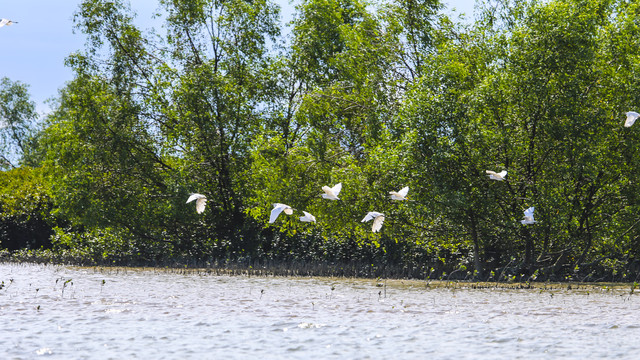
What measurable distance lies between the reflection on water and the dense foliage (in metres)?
6.40

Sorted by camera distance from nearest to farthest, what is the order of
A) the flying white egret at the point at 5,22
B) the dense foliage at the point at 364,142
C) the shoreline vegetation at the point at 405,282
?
the flying white egret at the point at 5,22 < the shoreline vegetation at the point at 405,282 < the dense foliage at the point at 364,142

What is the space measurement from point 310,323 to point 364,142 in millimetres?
20282

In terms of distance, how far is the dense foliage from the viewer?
74.3 ft

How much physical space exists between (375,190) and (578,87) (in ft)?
26.1

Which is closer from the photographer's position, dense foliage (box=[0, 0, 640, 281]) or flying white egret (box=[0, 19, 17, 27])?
flying white egret (box=[0, 19, 17, 27])

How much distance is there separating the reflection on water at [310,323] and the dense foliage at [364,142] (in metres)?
6.40

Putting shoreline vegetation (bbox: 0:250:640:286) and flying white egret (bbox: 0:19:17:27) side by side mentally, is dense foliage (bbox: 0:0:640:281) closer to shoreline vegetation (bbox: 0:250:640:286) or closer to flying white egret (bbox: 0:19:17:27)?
shoreline vegetation (bbox: 0:250:640:286)

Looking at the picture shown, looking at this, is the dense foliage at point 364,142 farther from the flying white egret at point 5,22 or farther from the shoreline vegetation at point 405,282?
the flying white egret at point 5,22

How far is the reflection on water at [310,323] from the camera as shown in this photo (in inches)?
340

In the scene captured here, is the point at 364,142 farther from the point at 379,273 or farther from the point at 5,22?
the point at 5,22

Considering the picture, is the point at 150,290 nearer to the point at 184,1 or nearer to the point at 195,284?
the point at 195,284

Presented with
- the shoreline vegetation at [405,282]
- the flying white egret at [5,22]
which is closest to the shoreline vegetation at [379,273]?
the shoreline vegetation at [405,282]

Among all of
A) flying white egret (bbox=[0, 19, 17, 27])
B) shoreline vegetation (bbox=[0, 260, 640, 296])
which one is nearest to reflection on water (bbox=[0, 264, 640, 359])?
shoreline vegetation (bbox=[0, 260, 640, 296])

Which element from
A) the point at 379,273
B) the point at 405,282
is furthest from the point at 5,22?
the point at 379,273
